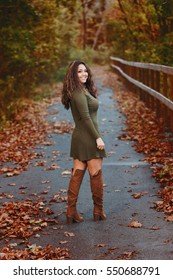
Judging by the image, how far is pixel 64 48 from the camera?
114 feet

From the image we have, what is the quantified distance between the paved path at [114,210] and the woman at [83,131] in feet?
1.25

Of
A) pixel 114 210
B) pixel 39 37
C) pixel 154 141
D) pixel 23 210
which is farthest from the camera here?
pixel 39 37

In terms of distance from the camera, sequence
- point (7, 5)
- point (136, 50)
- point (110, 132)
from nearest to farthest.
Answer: point (110, 132) → point (7, 5) → point (136, 50)

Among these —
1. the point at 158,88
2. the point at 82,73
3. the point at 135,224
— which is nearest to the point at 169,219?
the point at 135,224

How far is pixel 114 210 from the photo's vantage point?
27.0 feet

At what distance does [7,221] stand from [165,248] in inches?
91.7

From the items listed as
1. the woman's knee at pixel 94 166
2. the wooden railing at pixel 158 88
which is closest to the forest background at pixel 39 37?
the wooden railing at pixel 158 88

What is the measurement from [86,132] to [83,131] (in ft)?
0.13

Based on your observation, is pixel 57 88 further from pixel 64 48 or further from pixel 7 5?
pixel 7 5

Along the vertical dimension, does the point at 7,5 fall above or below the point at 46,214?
above

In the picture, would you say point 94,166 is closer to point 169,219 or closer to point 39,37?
point 169,219

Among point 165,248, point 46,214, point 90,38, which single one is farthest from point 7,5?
point 90,38

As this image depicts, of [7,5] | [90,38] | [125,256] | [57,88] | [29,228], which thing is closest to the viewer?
[125,256]
